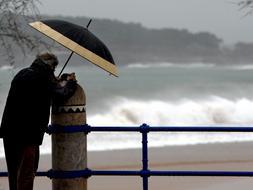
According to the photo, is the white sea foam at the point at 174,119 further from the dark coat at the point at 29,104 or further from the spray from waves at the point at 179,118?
the dark coat at the point at 29,104

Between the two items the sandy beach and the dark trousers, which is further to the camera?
the sandy beach

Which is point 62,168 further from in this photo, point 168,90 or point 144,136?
point 168,90

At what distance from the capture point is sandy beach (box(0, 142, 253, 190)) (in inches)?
420

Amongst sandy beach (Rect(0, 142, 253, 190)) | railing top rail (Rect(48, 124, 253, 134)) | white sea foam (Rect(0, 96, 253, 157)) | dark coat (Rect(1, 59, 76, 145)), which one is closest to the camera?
dark coat (Rect(1, 59, 76, 145))

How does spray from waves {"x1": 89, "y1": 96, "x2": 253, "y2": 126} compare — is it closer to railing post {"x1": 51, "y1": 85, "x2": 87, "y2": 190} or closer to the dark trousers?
railing post {"x1": 51, "y1": 85, "x2": 87, "y2": 190}

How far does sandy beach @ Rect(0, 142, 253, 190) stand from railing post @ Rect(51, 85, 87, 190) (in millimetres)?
4138

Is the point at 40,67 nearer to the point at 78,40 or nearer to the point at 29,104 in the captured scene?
the point at 29,104

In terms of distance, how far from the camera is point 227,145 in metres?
18.3

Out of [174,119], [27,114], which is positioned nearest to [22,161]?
[27,114]

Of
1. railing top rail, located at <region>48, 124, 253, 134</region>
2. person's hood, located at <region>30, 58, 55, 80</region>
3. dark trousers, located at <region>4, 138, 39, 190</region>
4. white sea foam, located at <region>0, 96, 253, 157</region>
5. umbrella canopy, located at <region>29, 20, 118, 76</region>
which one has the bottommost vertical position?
dark trousers, located at <region>4, 138, 39, 190</region>

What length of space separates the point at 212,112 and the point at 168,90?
→ 2193cm

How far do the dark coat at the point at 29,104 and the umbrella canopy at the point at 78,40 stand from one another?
1.24ft

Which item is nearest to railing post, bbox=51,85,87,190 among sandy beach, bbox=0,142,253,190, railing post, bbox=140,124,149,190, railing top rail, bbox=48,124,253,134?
railing top rail, bbox=48,124,253,134

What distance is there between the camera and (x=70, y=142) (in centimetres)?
567
